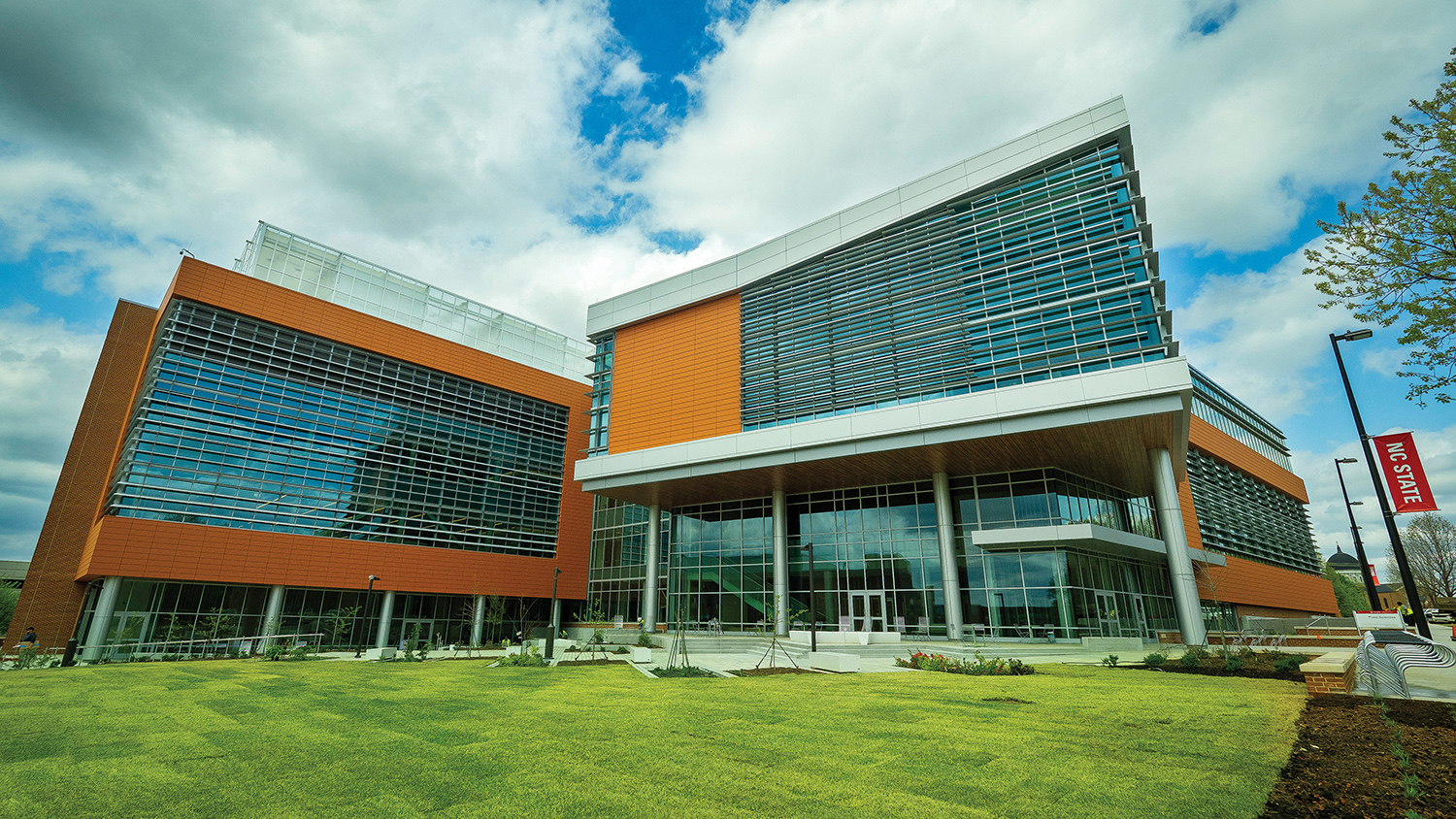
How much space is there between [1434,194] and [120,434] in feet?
168

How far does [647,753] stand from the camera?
6953mm

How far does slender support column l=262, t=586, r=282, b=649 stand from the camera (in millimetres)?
35062

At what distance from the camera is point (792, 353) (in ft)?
109

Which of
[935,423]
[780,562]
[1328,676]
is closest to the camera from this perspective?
[1328,676]

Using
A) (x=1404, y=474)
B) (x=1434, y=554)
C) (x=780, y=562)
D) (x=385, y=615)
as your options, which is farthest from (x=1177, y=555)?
(x=1434, y=554)

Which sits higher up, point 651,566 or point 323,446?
point 323,446

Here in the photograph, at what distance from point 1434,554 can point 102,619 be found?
9411cm

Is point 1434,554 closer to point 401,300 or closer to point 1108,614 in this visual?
point 1108,614

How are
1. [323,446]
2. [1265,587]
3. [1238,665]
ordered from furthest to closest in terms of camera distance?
[1265,587]
[323,446]
[1238,665]

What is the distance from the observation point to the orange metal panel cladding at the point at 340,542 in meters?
32.0

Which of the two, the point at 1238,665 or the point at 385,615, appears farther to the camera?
the point at 385,615

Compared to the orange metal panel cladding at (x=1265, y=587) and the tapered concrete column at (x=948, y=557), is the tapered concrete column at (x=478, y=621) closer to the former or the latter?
the tapered concrete column at (x=948, y=557)

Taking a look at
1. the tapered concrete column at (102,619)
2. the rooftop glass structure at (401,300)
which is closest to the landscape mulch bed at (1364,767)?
the tapered concrete column at (102,619)

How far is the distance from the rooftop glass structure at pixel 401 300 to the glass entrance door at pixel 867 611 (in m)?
25.4
